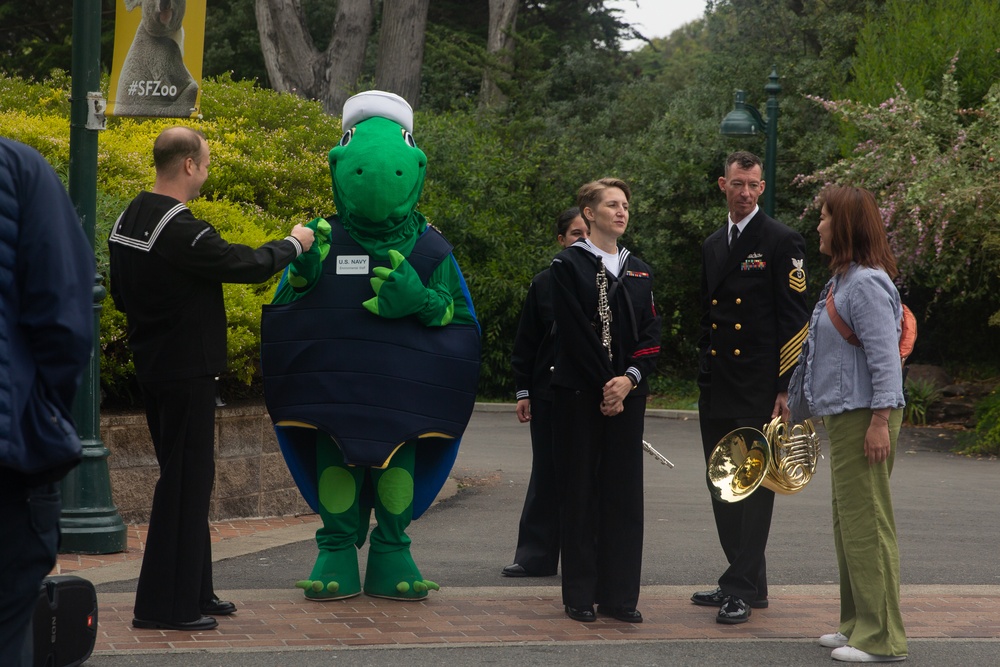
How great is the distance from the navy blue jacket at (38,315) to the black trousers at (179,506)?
88.4 inches

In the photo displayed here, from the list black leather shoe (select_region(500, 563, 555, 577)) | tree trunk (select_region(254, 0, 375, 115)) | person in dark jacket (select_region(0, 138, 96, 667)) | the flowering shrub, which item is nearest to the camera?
person in dark jacket (select_region(0, 138, 96, 667))

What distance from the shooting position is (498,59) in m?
23.7

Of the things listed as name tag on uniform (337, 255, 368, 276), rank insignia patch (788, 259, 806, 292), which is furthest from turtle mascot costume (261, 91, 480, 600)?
rank insignia patch (788, 259, 806, 292)

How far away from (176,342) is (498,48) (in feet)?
68.7

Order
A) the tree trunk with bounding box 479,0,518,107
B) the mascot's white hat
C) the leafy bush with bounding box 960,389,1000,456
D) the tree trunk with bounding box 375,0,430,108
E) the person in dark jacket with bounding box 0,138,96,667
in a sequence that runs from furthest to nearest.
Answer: the tree trunk with bounding box 479,0,518,107 → the tree trunk with bounding box 375,0,430,108 → the leafy bush with bounding box 960,389,1000,456 → the mascot's white hat → the person in dark jacket with bounding box 0,138,96,667

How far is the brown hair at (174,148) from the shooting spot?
206 inches

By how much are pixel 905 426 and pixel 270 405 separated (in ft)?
38.8

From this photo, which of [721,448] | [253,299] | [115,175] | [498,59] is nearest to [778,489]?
[721,448]

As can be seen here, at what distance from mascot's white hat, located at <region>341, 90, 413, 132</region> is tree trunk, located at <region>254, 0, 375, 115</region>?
1473 cm

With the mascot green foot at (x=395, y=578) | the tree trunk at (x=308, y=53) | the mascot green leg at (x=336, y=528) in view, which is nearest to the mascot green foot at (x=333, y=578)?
the mascot green leg at (x=336, y=528)

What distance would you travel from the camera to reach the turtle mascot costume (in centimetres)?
564

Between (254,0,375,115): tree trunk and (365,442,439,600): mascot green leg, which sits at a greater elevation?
(254,0,375,115): tree trunk

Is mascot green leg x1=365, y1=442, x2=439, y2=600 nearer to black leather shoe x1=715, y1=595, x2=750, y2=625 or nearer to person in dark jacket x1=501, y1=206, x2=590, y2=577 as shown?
person in dark jacket x1=501, y1=206, x2=590, y2=577

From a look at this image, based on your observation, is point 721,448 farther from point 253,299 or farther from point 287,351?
point 253,299
